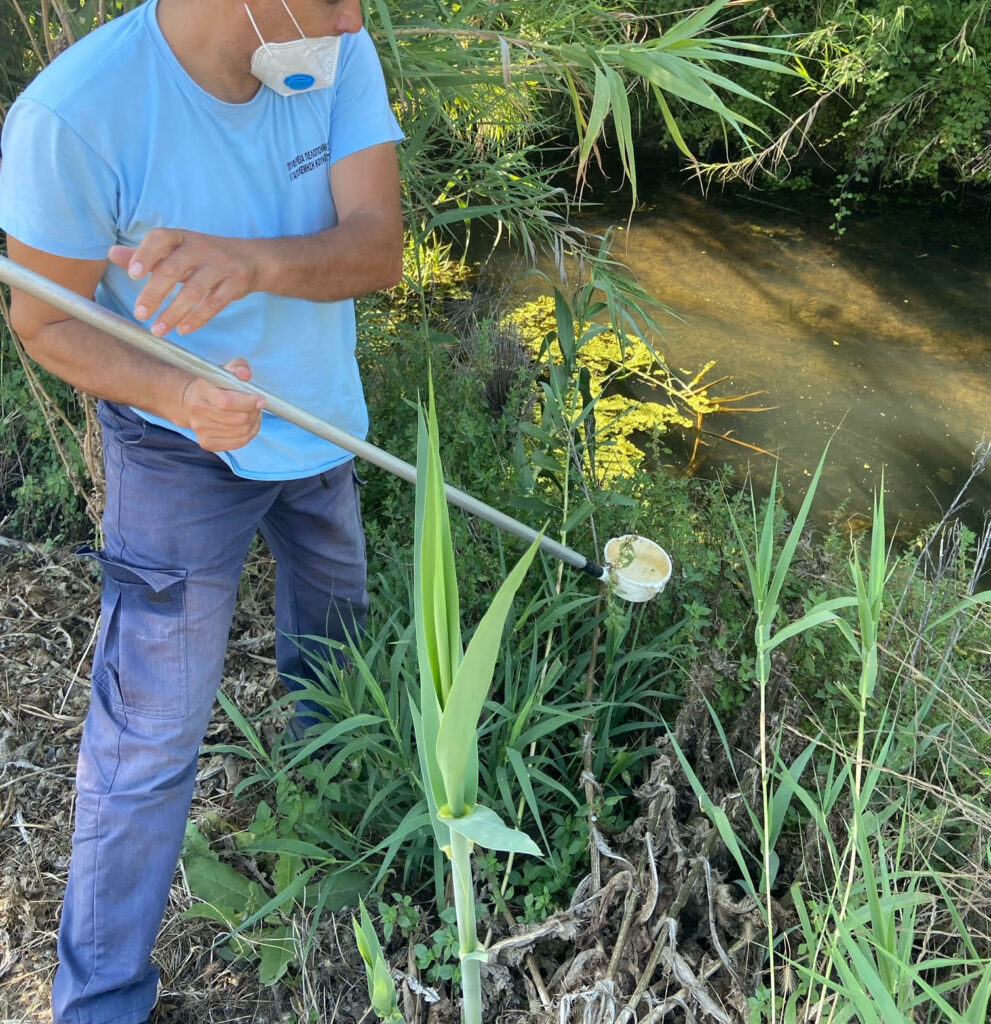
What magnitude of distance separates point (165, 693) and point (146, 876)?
12.1 inches

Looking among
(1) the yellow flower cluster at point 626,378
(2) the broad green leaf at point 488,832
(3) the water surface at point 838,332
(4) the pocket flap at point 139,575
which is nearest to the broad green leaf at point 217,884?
(4) the pocket flap at point 139,575

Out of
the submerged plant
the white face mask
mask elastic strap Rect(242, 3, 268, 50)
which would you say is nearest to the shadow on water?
the white face mask

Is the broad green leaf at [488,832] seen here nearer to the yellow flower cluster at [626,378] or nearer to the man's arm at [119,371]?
the man's arm at [119,371]

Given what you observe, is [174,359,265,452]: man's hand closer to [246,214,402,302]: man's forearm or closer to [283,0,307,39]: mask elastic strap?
[246,214,402,302]: man's forearm

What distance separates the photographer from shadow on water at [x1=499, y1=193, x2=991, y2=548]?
3.97 m

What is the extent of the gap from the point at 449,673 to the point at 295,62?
1003 millimetres

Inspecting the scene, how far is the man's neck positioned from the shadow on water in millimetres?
2622

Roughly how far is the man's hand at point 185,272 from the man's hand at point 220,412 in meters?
0.11

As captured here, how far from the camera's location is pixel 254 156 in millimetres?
1458

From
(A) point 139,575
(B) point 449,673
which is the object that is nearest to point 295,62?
(A) point 139,575

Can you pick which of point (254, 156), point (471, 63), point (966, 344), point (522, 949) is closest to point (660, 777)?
point (522, 949)

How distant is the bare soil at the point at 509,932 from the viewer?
1.45 m

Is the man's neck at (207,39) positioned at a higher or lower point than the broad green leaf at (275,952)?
higher

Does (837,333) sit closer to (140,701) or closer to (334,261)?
(334,261)
